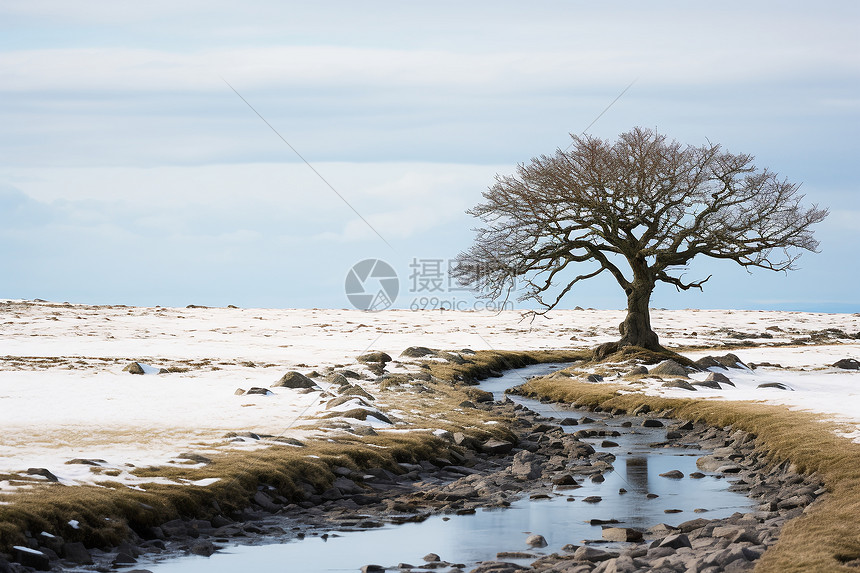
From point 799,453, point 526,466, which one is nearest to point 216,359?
point 526,466

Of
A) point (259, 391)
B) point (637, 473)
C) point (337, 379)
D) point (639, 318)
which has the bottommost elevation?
point (637, 473)

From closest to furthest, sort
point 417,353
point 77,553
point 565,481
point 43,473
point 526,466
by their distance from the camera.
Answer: point 77,553
point 43,473
point 565,481
point 526,466
point 417,353

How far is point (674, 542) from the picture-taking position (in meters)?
13.6

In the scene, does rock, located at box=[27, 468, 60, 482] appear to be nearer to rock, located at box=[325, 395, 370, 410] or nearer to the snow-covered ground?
the snow-covered ground

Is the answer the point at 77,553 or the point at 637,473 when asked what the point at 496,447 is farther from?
the point at 77,553

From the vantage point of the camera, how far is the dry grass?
A: 12.6 meters

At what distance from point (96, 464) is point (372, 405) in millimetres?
12008

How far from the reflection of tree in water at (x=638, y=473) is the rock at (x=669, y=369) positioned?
646 inches

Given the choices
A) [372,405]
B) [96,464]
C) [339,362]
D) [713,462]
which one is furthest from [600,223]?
[96,464]

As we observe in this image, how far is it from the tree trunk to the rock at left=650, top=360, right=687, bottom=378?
5348 mm

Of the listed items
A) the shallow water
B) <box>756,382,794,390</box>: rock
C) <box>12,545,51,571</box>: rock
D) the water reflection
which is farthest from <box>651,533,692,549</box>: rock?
<box>756,382,794,390</box>: rock

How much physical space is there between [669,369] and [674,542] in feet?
87.3

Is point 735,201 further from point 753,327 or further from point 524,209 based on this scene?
point 753,327

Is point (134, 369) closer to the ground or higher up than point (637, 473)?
higher up
